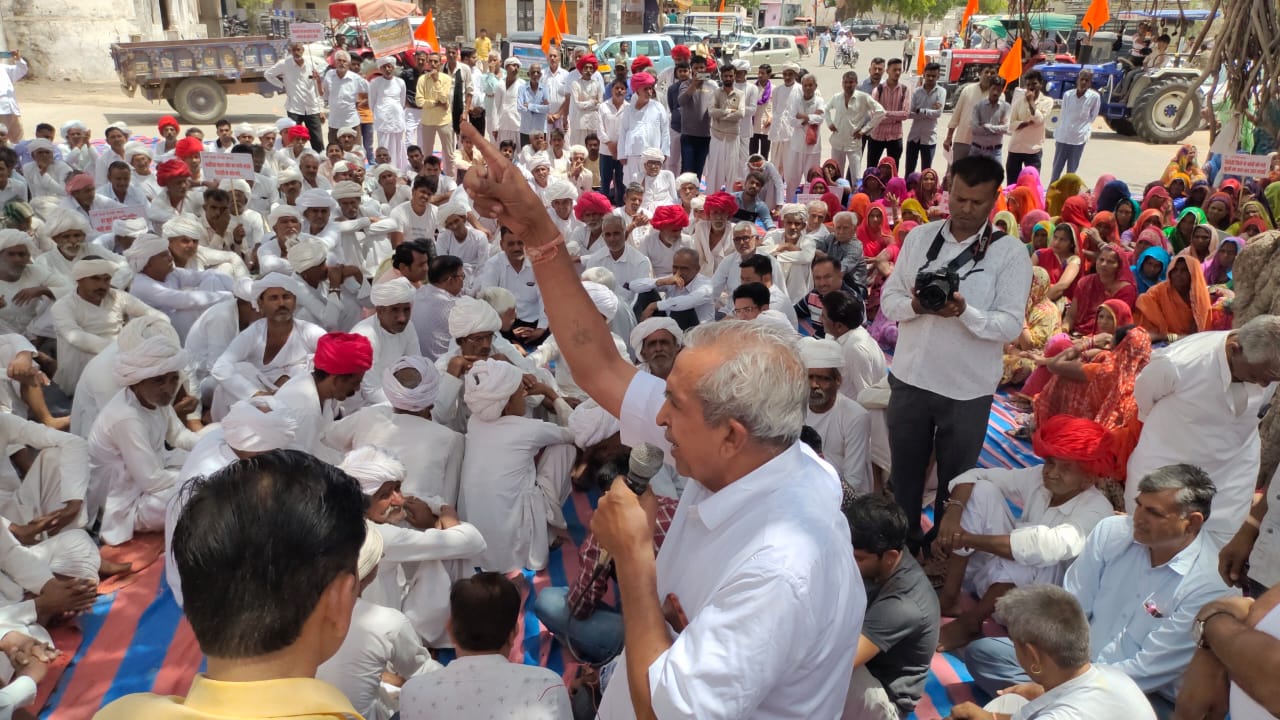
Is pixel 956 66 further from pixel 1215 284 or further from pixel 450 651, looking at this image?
pixel 450 651

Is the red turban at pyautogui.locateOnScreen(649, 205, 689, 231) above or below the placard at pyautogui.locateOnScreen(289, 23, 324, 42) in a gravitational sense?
below

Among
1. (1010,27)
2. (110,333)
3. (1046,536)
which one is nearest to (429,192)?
(110,333)

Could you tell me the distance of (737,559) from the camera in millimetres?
1217

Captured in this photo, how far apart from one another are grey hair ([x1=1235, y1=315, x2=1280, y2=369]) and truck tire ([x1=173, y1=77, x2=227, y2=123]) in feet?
53.0

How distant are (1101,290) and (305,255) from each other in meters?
5.01

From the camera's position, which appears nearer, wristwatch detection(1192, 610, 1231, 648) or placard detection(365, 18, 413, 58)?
wristwatch detection(1192, 610, 1231, 648)

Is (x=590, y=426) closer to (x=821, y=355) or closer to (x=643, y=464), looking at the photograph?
(x=821, y=355)

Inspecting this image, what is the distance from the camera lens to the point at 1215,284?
6.22 meters

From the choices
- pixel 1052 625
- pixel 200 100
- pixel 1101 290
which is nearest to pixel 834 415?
pixel 1052 625

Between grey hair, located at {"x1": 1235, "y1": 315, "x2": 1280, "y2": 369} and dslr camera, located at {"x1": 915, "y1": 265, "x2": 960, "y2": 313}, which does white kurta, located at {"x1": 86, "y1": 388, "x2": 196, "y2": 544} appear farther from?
grey hair, located at {"x1": 1235, "y1": 315, "x2": 1280, "y2": 369}

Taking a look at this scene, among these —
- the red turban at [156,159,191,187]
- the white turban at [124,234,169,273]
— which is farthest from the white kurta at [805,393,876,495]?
the red turban at [156,159,191,187]

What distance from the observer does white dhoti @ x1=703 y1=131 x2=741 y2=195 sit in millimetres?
10445

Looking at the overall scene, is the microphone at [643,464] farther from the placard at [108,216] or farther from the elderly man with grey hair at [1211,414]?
the placard at [108,216]

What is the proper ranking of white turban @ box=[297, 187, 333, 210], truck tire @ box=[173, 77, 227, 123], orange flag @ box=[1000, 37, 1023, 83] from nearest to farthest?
white turban @ box=[297, 187, 333, 210], orange flag @ box=[1000, 37, 1023, 83], truck tire @ box=[173, 77, 227, 123]
